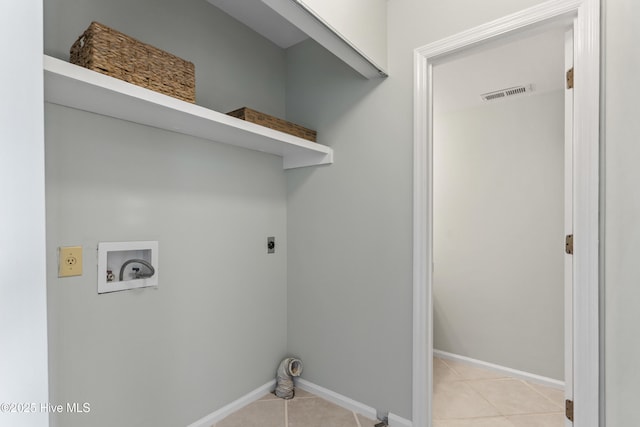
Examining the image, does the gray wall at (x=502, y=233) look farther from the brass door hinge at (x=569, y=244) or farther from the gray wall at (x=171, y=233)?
the gray wall at (x=171, y=233)

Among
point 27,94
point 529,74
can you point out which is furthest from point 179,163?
point 529,74

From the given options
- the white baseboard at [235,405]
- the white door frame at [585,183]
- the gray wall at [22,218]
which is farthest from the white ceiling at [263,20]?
the white baseboard at [235,405]

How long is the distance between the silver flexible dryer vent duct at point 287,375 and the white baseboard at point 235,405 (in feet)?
0.27

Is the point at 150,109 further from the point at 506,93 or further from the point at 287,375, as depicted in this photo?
the point at 506,93

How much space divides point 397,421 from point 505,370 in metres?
1.36

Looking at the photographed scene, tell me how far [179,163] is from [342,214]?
1.00 meters

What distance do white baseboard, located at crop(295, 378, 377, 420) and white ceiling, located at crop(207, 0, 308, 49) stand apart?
241 cm

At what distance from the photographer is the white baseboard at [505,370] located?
89.7 inches

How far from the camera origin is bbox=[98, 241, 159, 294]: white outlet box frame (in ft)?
4.38

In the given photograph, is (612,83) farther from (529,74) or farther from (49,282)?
(49,282)

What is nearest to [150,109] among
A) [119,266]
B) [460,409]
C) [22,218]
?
[119,266]

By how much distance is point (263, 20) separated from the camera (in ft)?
6.48

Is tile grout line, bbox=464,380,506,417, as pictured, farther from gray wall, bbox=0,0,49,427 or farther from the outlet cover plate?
the outlet cover plate

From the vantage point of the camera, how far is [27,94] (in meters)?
0.54
